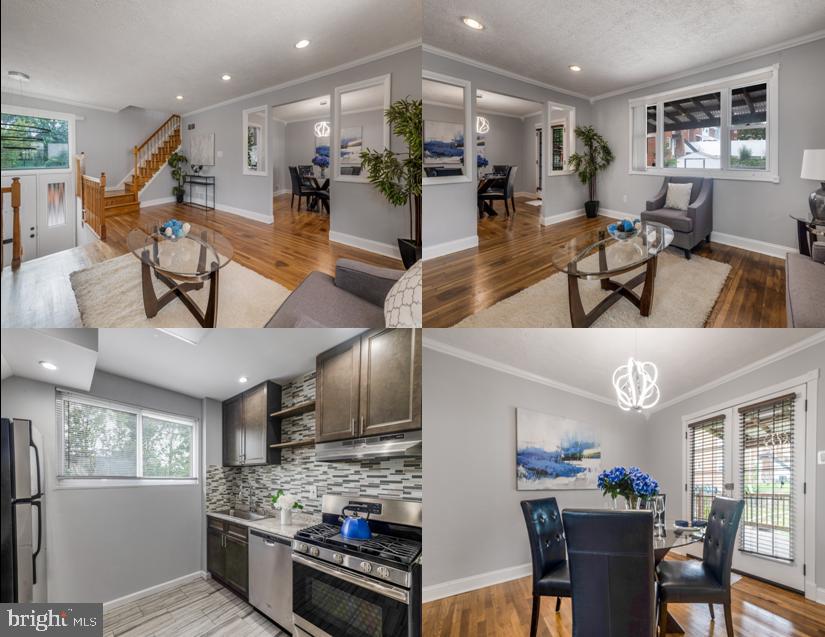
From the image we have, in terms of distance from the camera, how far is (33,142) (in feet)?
3.99

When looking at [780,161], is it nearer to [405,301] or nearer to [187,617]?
[405,301]

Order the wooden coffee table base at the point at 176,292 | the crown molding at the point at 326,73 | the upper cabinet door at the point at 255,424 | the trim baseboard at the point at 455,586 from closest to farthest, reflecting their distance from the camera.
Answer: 1. the crown molding at the point at 326,73
2. the wooden coffee table base at the point at 176,292
3. the upper cabinet door at the point at 255,424
4. the trim baseboard at the point at 455,586

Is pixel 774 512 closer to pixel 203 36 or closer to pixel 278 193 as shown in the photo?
pixel 278 193

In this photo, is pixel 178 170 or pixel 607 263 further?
pixel 607 263

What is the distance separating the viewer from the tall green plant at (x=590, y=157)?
5.06 ft

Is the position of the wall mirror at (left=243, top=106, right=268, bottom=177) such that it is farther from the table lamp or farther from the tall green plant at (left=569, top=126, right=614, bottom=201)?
the table lamp

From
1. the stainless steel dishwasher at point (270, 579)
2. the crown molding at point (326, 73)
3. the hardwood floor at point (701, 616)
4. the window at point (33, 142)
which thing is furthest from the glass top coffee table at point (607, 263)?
the window at point (33, 142)

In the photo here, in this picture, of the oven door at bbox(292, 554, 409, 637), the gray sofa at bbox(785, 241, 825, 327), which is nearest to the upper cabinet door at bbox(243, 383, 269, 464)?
the oven door at bbox(292, 554, 409, 637)

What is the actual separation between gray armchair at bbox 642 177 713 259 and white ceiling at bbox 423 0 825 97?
363 millimetres

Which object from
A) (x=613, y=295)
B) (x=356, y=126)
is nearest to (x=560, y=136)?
(x=613, y=295)

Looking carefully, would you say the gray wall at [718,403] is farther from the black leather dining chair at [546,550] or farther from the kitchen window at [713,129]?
the kitchen window at [713,129]

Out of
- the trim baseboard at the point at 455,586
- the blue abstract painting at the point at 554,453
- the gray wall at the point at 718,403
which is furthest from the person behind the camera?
the blue abstract painting at the point at 554,453

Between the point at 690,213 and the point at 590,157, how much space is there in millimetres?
365

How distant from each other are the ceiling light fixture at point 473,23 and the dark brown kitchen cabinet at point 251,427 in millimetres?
1428
